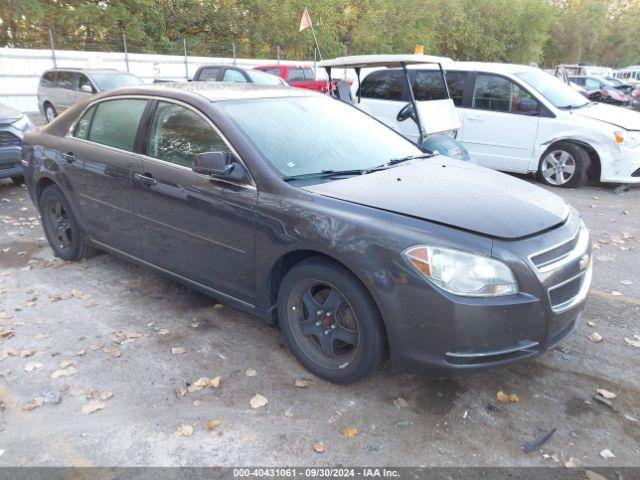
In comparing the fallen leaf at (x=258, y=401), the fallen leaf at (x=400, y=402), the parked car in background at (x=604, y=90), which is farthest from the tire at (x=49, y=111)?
the parked car in background at (x=604, y=90)

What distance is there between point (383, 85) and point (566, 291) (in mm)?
7120

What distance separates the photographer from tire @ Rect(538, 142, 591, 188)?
7914 millimetres

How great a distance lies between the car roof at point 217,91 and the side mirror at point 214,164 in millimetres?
604

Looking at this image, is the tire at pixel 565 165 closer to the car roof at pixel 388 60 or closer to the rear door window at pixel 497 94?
the rear door window at pixel 497 94

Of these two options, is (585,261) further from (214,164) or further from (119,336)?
(119,336)

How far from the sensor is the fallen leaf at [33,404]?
9.67ft

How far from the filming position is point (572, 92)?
876 centimetres

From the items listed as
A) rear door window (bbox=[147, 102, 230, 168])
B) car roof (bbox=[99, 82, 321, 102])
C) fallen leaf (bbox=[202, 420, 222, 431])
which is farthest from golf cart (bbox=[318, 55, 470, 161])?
fallen leaf (bbox=[202, 420, 222, 431])

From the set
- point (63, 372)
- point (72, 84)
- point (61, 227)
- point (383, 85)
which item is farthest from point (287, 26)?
point (63, 372)

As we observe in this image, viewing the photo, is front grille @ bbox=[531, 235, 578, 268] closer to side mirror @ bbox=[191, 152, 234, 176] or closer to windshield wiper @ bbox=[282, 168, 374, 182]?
windshield wiper @ bbox=[282, 168, 374, 182]

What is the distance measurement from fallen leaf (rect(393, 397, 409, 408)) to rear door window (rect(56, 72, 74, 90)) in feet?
45.3

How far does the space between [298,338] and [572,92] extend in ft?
25.2

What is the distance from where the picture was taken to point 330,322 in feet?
10.1

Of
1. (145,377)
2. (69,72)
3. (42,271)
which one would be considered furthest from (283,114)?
(69,72)
